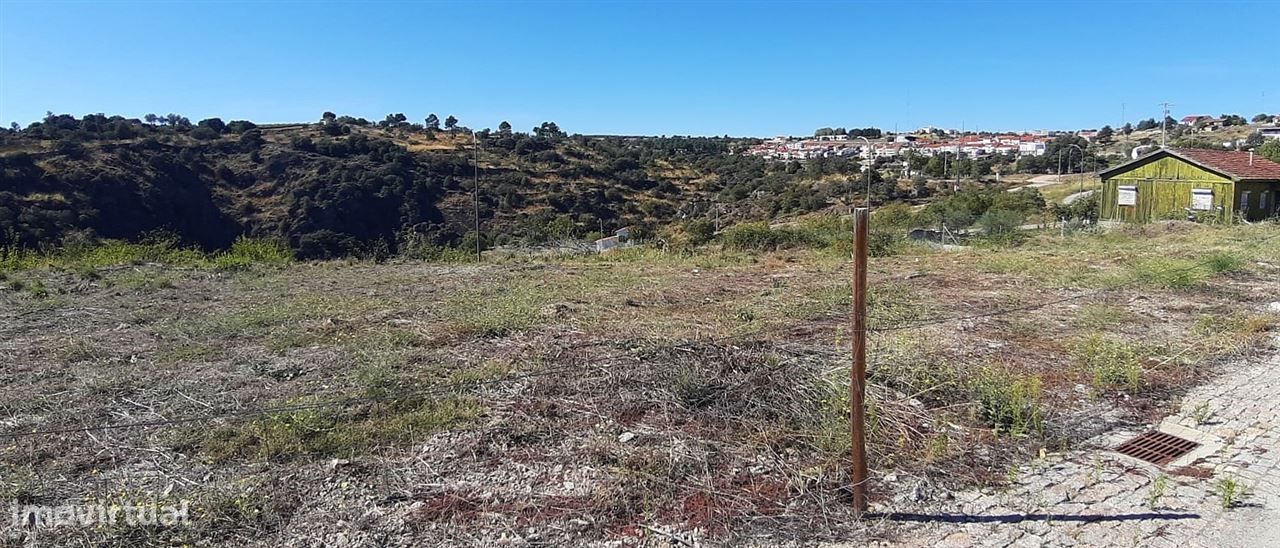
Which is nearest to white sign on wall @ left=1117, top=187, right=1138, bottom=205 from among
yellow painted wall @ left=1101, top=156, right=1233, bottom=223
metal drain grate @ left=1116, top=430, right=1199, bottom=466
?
yellow painted wall @ left=1101, top=156, right=1233, bottom=223

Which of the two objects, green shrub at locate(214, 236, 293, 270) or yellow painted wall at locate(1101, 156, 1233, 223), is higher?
yellow painted wall at locate(1101, 156, 1233, 223)

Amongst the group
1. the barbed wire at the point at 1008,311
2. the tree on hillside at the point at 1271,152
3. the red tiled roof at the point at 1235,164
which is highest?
the tree on hillside at the point at 1271,152

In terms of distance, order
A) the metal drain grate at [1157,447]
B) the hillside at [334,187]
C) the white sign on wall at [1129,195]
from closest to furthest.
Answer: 1. the metal drain grate at [1157,447]
2. the white sign on wall at [1129,195]
3. the hillside at [334,187]

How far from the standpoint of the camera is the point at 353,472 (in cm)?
314

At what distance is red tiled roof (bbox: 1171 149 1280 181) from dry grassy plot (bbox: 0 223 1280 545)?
1240 cm

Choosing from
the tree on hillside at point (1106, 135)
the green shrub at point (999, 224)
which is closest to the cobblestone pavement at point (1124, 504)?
the green shrub at point (999, 224)

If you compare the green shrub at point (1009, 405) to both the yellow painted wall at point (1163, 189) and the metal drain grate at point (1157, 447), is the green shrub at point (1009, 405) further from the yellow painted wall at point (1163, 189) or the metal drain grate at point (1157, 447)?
the yellow painted wall at point (1163, 189)

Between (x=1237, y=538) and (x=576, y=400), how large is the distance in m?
2.88

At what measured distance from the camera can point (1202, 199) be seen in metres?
17.9

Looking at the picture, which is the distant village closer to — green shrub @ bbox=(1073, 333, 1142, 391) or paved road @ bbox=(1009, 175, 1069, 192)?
paved road @ bbox=(1009, 175, 1069, 192)

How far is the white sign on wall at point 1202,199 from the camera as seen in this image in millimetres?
17734

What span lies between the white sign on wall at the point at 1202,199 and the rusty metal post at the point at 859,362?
19.8 m

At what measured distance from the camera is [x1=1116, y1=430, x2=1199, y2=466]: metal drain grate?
135 inches

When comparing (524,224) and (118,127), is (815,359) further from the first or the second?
(118,127)
